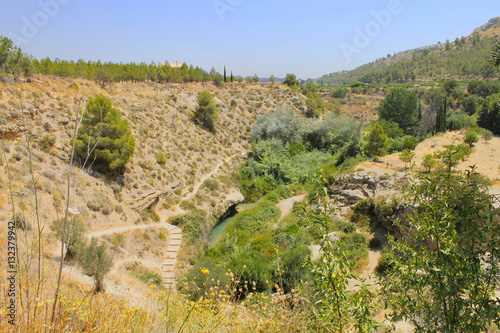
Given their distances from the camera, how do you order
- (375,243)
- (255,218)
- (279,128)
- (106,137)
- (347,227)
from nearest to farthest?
(375,243), (347,227), (106,137), (255,218), (279,128)

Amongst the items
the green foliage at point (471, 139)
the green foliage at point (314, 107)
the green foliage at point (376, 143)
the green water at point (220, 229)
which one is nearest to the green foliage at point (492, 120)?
the green foliage at point (471, 139)

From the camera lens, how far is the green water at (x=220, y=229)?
1709 centimetres

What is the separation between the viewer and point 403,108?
40188 mm

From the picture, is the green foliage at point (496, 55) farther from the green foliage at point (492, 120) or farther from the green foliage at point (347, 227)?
the green foliage at point (492, 120)

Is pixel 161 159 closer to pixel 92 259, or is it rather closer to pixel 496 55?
pixel 92 259

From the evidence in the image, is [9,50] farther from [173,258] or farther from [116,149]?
[173,258]

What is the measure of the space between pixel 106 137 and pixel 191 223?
701cm

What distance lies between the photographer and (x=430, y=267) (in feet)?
8.75

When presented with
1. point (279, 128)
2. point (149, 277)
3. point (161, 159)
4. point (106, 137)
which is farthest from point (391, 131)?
point (149, 277)

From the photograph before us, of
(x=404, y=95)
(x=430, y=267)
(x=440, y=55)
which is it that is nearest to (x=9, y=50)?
(x=430, y=267)

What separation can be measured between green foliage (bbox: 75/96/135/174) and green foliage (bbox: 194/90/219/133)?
42.5 ft

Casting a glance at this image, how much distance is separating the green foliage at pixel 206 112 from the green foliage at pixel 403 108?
989 inches

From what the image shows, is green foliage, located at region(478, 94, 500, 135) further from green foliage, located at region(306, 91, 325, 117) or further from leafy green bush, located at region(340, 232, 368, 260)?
leafy green bush, located at region(340, 232, 368, 260)

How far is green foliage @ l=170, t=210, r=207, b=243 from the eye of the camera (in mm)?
16163
